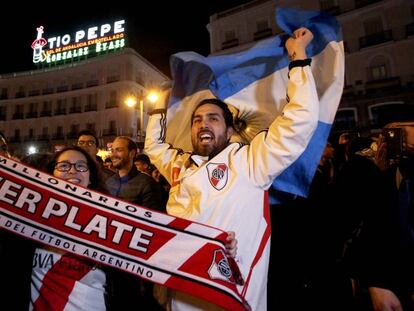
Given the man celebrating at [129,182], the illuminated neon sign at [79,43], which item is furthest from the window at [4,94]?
the man celebrating at [129,182]

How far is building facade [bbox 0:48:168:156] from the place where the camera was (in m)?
33.6

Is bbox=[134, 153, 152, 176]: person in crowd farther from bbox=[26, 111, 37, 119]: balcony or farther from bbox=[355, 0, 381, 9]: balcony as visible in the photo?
bbox=[26, 111, 37, 119]: balcony

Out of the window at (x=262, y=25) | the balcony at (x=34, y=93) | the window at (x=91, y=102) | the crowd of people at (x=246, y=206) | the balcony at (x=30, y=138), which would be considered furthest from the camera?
the balcony at (x=34, y=93)

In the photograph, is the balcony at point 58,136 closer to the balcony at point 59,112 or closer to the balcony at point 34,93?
the balcony at point 59,112

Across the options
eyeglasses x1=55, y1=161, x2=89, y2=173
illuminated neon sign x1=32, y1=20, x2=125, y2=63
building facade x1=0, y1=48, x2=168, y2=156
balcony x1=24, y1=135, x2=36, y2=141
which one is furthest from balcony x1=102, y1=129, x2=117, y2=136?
eyeglasses x1=55, y1=161, x2=89, y2=173

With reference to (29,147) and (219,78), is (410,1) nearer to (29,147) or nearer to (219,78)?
(219,78)

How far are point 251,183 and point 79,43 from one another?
41445mm

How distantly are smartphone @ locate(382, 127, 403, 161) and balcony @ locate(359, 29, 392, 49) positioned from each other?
2386cm

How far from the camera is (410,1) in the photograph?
2045cm

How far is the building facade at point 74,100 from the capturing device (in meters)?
33.6

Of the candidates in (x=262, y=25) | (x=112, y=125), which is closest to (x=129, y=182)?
(x=262, y=25)

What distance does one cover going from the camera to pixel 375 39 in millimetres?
21672

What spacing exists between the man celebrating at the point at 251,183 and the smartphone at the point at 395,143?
789 millimetres

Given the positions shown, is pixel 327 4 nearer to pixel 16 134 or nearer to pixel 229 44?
pixel 229 44
